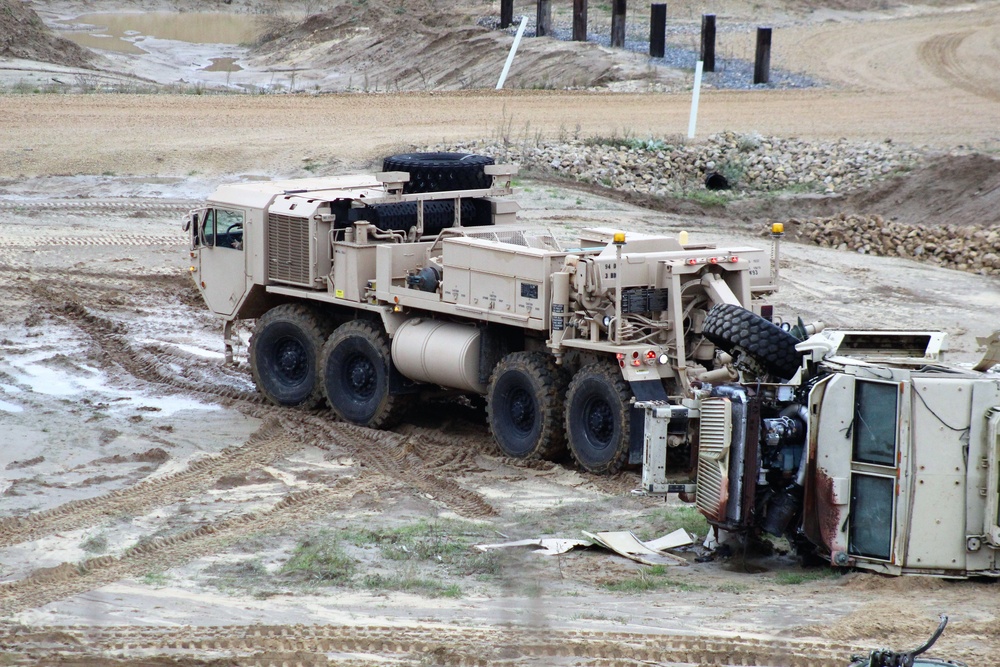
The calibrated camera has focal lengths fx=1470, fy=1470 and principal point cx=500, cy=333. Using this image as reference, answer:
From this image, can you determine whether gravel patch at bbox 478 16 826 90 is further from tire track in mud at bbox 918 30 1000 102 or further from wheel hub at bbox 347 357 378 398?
wheel hub at bbox 347 357 378 398

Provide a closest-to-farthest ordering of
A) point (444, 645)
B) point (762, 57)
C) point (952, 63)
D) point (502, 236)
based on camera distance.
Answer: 1. point (444, 645)
2. point (502, 236)
3. point (762, 57)
4. point (952, 63)

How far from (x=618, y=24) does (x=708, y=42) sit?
11.1 feet

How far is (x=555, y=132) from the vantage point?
94.8 feet

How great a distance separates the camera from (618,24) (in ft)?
128

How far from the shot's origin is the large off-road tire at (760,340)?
1082cm

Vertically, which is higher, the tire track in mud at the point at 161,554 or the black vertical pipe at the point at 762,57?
the black vertical pipe at the point at 762,57

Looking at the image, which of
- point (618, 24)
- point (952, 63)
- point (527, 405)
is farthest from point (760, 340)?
point (952, 63)

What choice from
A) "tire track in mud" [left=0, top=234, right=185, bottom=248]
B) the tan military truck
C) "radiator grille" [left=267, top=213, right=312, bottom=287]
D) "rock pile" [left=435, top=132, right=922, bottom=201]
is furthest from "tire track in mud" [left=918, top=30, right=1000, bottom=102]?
"radiator grille" [left=267, top=213, right=312, bottom=287]

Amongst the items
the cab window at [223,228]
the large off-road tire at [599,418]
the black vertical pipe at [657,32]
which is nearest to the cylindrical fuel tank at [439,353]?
the large off-road tire at [599,418]

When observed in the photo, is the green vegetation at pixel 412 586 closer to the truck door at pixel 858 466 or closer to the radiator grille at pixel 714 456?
the radiator grille at pixel 714 456

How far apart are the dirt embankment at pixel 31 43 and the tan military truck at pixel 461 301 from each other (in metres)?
27.7

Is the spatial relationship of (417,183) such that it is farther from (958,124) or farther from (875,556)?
(958,124)

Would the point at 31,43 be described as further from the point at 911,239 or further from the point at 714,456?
the point at 714,456

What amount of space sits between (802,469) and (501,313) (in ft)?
13.8
